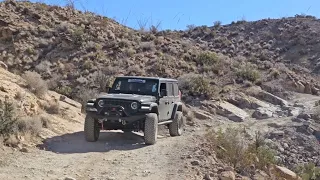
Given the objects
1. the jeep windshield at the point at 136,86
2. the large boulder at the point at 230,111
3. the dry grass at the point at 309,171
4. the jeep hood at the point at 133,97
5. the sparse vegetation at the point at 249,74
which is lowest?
the dry grass at the point at 309,171

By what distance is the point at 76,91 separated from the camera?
20781mm

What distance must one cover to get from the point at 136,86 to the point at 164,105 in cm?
100

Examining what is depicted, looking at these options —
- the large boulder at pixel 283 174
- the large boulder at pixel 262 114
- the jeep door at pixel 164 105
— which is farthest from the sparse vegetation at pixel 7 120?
the large boulder at pixel 262 114

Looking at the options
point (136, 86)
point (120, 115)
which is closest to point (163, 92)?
point (136, 86)

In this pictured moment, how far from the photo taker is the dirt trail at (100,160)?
8562 mm

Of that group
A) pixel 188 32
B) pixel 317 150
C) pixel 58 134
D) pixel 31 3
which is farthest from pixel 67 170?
pixel 188 32

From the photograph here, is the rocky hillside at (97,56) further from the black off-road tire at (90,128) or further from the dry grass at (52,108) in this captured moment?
the black off-road tire at (90,128)

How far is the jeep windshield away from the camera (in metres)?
12.6

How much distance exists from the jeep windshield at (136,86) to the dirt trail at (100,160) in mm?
1461

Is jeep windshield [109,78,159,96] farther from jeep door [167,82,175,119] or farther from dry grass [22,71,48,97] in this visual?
dry grass [22,71,48,97]

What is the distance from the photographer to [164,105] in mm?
12852

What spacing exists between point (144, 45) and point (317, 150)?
49.8ft

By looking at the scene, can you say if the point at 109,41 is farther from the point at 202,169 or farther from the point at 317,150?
the point at 202,169

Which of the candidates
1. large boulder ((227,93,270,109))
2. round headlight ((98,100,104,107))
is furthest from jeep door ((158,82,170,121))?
large boulder ((227,93,270,109))
